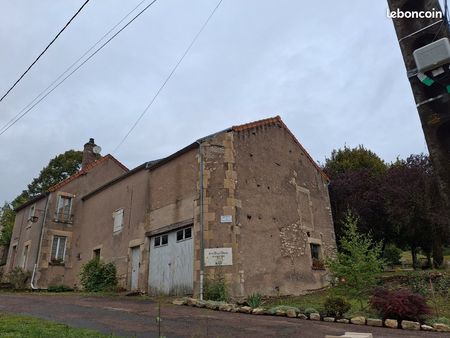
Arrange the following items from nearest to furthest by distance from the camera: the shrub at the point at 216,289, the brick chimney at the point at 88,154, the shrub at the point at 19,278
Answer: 1. the shrub at the point at 216,289
2. the shrub at the point at 19,278
3. the brick chimney at the point at 88,154

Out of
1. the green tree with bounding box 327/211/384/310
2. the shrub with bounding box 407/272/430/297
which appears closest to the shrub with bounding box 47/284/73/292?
the green tree with bounding box 327/211/384/310

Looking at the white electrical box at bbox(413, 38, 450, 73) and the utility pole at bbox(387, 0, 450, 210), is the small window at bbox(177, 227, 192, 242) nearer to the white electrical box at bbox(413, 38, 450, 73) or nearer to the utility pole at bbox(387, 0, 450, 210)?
the utility pole at bbox(387, 0, 450, 210)

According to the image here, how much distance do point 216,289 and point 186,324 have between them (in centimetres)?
501

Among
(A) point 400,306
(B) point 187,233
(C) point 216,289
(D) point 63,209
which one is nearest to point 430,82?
(A) point 400,306

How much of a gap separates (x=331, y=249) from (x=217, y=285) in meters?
7.64

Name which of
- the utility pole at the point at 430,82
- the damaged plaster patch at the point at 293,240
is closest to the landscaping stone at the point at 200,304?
the damaged plaster patch at the point at 293,240

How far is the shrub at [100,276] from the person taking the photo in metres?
17.3

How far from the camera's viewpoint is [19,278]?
2108 cm

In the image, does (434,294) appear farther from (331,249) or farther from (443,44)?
(443,44)

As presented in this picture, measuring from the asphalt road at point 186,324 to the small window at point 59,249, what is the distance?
11885 mm

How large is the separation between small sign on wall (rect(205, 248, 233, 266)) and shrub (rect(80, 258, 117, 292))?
568 centimetres

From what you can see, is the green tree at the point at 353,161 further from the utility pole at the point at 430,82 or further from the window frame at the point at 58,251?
the utility pole at the point at 430,82

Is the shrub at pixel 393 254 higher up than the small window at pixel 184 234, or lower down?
higher up

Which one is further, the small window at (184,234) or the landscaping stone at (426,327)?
the small window at (184,234)
